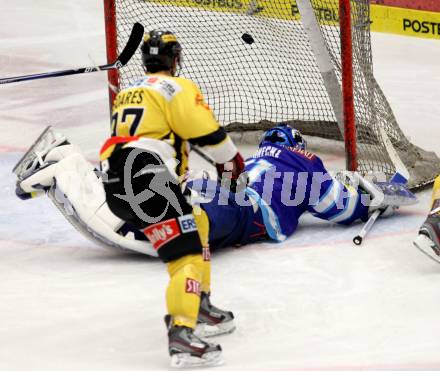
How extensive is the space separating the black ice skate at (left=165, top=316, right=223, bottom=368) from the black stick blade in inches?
94.6

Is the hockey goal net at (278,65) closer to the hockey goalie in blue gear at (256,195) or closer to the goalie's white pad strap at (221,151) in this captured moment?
the hockey goalie in blue gear at (256,195)

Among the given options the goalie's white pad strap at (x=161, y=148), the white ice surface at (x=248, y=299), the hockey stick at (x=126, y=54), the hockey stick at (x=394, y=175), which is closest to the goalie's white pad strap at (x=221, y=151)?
the goalie's white pad strap at (x=161, y=148)

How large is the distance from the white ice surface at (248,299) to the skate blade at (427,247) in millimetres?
82

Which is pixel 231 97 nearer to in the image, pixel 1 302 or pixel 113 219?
pixel 113 219

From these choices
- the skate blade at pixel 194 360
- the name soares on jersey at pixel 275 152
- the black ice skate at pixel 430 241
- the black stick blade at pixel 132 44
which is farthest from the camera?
the black stick blade at pixel 132 44

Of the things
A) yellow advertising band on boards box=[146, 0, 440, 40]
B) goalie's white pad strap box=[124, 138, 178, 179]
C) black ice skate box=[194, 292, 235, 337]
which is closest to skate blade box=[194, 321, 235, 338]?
black ice skate box=[194, 292, 235, 337]

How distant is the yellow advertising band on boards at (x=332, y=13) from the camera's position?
682 centimetres

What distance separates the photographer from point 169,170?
423 cm

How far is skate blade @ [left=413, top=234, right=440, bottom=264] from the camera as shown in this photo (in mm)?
4965

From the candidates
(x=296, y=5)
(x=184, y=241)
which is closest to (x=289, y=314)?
(x=184, y=241)

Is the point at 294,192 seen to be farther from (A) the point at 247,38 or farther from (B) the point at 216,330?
(A) the point at 247,38

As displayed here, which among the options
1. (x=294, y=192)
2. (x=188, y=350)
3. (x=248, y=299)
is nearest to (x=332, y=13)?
(x=294, y=192)

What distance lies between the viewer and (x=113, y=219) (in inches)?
206

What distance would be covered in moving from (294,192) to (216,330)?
125cm
